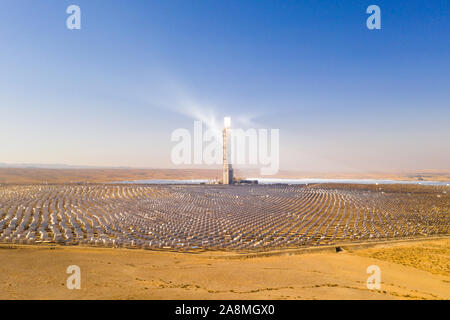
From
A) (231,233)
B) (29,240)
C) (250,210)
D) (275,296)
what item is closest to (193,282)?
(275,296)

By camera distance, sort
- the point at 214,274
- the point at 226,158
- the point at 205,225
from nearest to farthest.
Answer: the point at 214,274, the point at 205,225, the point at 226,158

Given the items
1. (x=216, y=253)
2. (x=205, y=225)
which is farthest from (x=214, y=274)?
(x=205, y=225)

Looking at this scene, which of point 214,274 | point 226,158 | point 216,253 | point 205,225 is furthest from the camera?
point 226,158

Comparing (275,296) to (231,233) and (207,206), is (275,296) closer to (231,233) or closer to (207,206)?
(231,233)

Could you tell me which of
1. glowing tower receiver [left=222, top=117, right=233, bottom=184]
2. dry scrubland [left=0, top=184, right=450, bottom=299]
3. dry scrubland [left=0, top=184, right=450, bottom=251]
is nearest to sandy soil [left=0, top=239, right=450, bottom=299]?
dry scrubland [left=0, top=184, right=450, bottom=299]

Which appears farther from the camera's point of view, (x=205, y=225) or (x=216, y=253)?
(x=205, y=225)

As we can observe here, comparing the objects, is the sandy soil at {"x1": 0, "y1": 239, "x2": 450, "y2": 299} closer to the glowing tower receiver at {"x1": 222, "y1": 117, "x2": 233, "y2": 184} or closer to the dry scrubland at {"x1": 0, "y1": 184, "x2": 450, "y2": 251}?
the dry scrubland at {"x1": 0, "y1": 184, "x2": 450, "y2": 251}

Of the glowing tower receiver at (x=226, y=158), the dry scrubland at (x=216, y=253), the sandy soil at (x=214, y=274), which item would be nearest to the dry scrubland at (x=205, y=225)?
the dry scrubland at (x=216, y=253)

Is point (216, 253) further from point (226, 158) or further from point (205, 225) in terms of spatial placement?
point (226, 158)
